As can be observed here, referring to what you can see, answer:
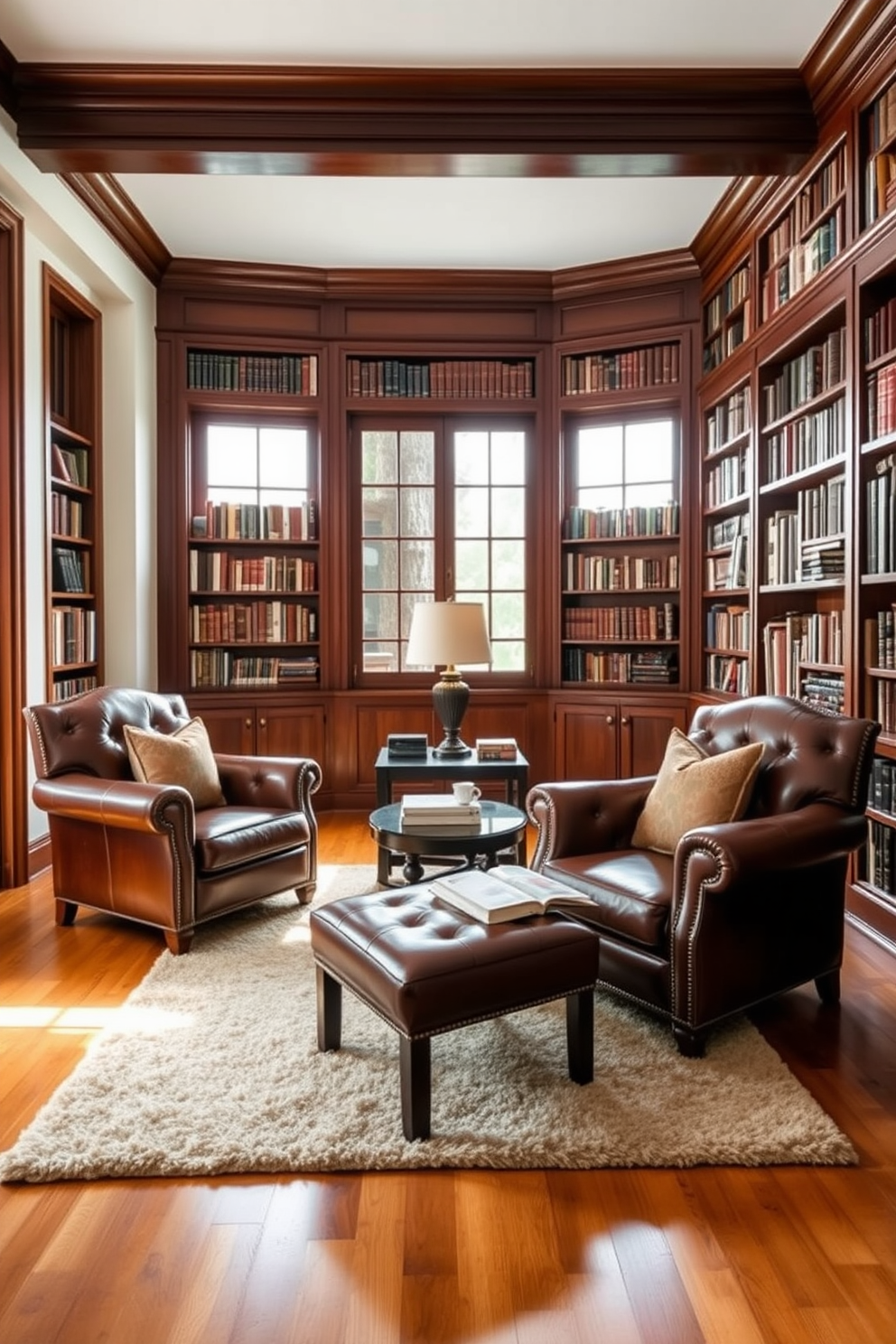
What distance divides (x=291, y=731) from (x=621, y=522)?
8.01 ft

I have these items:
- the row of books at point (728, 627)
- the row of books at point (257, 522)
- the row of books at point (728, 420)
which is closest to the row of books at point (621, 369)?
the row of books at point (728, 420)

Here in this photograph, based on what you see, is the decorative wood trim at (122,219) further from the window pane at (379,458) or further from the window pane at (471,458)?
the window pane at (471,458)

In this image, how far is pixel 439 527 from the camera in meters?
5.82

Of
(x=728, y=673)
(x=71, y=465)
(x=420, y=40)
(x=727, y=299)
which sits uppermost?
(x=420, y=40)

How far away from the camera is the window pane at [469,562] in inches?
230

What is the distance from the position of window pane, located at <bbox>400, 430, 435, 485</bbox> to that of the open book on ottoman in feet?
12.2

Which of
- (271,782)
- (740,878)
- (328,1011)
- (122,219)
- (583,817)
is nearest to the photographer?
(740,878)

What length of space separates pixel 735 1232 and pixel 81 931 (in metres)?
2.65

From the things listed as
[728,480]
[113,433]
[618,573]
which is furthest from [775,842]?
[113,433]

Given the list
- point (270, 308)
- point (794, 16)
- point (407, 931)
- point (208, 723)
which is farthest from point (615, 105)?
point (208, 723)

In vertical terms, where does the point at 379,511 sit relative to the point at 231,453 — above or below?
below

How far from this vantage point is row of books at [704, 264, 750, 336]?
4676 millimetres

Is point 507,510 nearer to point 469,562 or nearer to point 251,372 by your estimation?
point 469,562

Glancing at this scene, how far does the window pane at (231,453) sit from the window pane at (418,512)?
1013 millimetres
